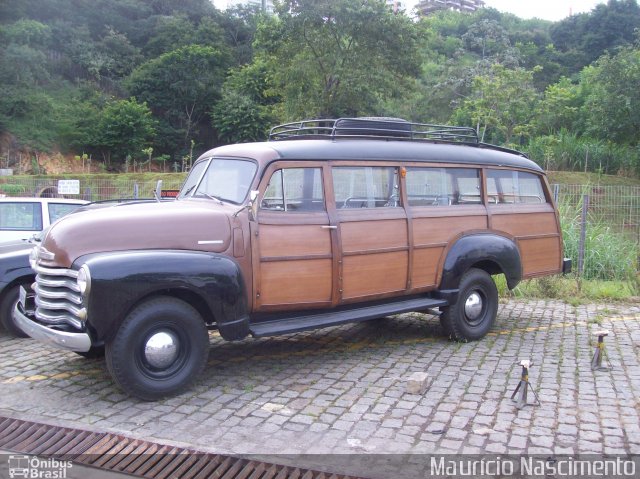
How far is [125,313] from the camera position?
4.97 m

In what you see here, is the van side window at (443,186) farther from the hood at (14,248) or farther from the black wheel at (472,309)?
the hood at (14,248)

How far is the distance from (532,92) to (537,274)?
21.0 m

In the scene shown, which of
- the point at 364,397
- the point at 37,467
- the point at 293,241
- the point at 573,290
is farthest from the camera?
the point at 573,290

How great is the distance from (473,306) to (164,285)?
154 inches

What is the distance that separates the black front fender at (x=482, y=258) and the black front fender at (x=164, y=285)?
2.68 metres

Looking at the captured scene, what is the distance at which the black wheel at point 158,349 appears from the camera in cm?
495

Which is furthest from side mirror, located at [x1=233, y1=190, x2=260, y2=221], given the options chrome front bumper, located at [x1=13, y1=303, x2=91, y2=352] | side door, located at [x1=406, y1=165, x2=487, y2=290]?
side door, located at [x1=406, y1=165, x2=487, y2=290]

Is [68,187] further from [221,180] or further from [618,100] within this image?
[618,100]

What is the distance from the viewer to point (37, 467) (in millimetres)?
4230

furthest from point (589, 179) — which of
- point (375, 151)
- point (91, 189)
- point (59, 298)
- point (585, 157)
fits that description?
point (59, 298)

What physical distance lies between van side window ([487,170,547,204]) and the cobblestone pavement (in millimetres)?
1743

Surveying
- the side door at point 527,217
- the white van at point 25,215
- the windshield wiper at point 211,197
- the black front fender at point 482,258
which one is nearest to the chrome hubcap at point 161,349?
the windshield wiper at point 211,197

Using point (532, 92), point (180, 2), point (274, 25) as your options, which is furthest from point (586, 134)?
point (180, 2)

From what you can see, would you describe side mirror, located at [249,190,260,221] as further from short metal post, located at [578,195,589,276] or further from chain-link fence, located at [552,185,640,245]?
chain-link fence, located at [552,185,640,245]
